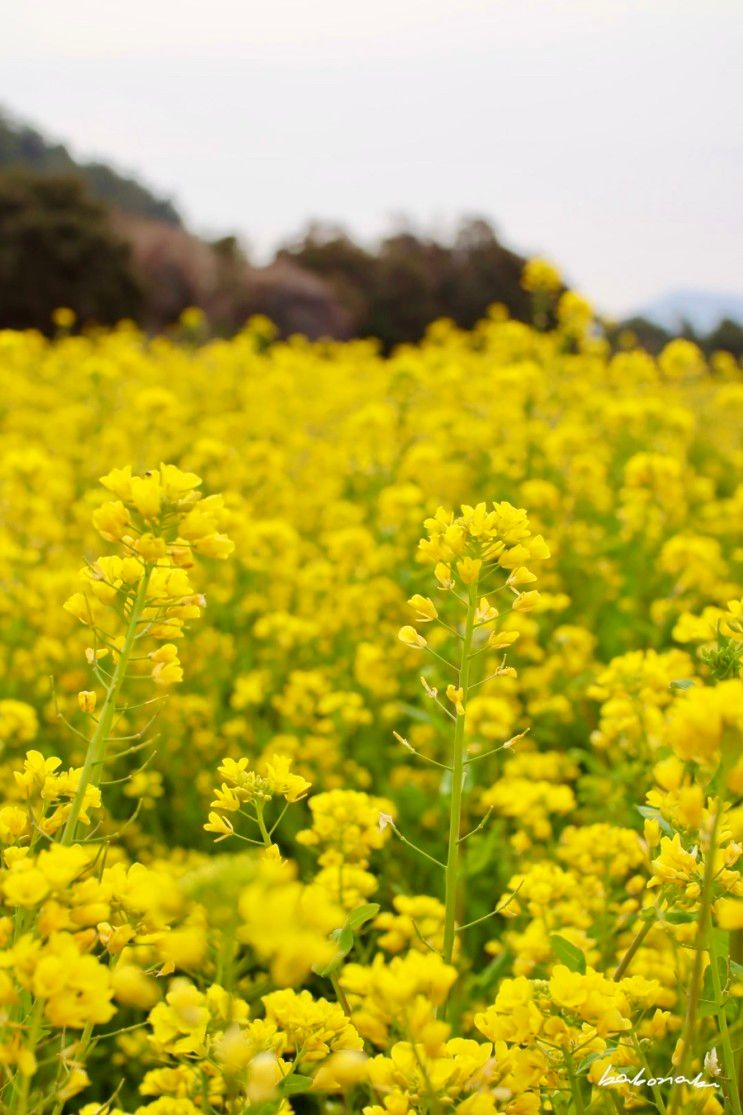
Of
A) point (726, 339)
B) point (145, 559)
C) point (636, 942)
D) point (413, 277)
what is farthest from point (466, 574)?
point (726, 339)

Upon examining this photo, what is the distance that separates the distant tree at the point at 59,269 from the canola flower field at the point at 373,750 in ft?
33.0

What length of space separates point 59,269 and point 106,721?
59.4 ft

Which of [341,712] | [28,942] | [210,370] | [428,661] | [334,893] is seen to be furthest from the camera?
[210,370]

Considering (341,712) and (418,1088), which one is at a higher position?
(418,1088)

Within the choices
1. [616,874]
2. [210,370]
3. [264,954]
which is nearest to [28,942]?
[264,954]

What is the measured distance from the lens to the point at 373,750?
3.47m

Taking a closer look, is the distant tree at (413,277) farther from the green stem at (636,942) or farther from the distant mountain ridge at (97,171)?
the green stem at (636,942)

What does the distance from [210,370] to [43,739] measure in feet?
21.9

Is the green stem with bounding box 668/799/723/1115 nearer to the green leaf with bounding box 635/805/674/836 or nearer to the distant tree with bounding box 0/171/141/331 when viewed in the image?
the green leaf with bounding box 635/805/674/836

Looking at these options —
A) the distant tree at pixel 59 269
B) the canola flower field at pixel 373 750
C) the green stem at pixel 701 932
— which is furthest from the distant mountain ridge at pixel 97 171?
the green stem at pixel 701 932

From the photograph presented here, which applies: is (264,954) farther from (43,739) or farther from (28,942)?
(43,739)

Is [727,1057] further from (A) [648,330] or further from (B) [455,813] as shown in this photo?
(A) [648,330]

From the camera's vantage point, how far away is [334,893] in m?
1.69

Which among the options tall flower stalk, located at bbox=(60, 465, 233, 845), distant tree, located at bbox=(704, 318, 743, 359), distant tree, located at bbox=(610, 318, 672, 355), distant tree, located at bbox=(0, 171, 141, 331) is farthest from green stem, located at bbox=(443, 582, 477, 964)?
distant tree, located at bbox=(704, 318, 743, 359)
